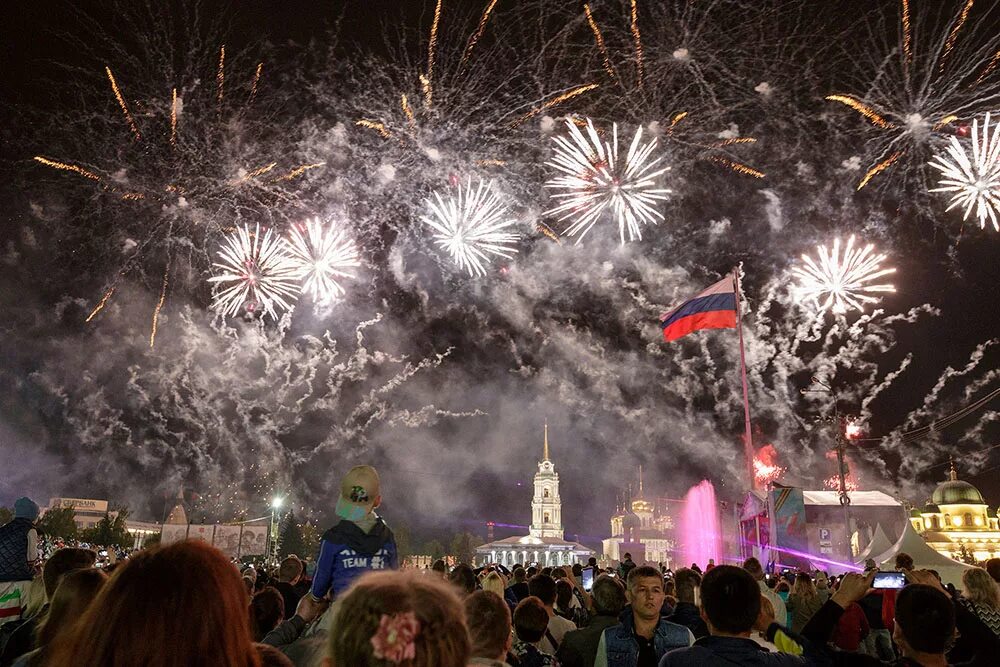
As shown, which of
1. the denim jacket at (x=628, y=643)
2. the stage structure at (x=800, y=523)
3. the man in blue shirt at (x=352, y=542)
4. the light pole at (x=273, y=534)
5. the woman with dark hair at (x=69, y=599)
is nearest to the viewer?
the woman with dark hair at (x=69, y=599)

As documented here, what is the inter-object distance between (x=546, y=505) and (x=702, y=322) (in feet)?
371

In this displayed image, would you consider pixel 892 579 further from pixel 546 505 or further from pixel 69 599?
pixel 546 505

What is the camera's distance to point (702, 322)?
33.3 m

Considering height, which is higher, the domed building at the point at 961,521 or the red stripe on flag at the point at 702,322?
the red stripe on flag at the point at 702,322

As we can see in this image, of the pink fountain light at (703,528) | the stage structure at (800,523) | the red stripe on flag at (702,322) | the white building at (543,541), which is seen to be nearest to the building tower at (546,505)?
the white building at (543,541)

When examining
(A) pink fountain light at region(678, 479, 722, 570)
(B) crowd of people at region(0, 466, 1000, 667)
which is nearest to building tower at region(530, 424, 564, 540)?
(A) pink fountain light at region(678, 479, 722, 570)

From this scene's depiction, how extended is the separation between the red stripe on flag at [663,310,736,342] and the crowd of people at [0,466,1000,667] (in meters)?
24.0

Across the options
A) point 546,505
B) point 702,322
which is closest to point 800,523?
point 702,322

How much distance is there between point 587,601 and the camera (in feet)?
36.8

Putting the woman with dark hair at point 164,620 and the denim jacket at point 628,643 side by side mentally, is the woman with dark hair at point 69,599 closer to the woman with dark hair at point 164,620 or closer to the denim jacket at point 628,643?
the woman with dark hair at point 164,620

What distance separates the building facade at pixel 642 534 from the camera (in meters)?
137

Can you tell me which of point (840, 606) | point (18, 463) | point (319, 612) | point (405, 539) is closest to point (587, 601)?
point (319, 612)

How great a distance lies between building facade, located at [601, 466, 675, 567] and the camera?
137m

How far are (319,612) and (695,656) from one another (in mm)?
3140
